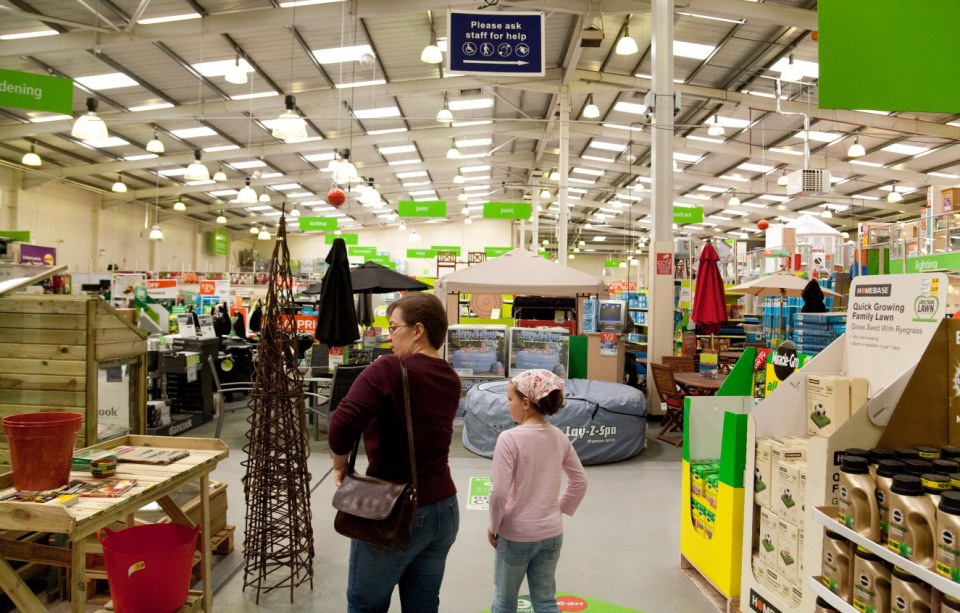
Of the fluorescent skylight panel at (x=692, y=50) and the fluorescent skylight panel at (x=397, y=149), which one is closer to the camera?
the fluorescent skylight panel at (x=692, y=50)

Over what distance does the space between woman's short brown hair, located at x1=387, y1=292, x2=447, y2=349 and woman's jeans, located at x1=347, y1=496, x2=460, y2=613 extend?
0.53 meters

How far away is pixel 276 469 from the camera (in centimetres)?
323

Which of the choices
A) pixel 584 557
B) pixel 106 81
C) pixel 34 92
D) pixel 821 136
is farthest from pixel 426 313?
pixel 821 136

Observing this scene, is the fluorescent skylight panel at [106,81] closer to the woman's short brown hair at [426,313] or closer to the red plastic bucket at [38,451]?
the red plastic bucket at [38,451]

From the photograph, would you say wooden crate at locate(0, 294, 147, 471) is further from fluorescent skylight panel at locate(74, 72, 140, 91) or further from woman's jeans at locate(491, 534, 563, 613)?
fluorescent skylight panel at locate(74, 72, 140, 91)

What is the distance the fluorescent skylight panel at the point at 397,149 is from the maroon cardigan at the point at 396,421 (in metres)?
14.6

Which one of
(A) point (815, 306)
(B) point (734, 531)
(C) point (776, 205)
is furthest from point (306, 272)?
(B) point (734, 531)

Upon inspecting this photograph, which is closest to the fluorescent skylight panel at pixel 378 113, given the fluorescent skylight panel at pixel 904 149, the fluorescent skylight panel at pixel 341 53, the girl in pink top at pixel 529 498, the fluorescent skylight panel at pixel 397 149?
the fluorescent skylight panel at pixel 341 53

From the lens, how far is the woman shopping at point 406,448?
1812mm

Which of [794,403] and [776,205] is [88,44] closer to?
[794,403]

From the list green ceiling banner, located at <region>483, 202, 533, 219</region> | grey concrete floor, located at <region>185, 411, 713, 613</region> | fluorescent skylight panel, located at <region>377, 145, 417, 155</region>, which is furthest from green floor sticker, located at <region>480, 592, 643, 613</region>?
fluorescent skylight panel, located at <region>377, 145, 417, 155</region>

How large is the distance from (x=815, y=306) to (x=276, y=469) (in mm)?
5711

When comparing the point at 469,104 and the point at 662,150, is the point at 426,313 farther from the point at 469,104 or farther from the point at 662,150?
the point at 469,104

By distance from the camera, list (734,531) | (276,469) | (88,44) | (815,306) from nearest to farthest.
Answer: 1. (734,531)
2. (276,469)
3. (815,306)
4. (88,44)
